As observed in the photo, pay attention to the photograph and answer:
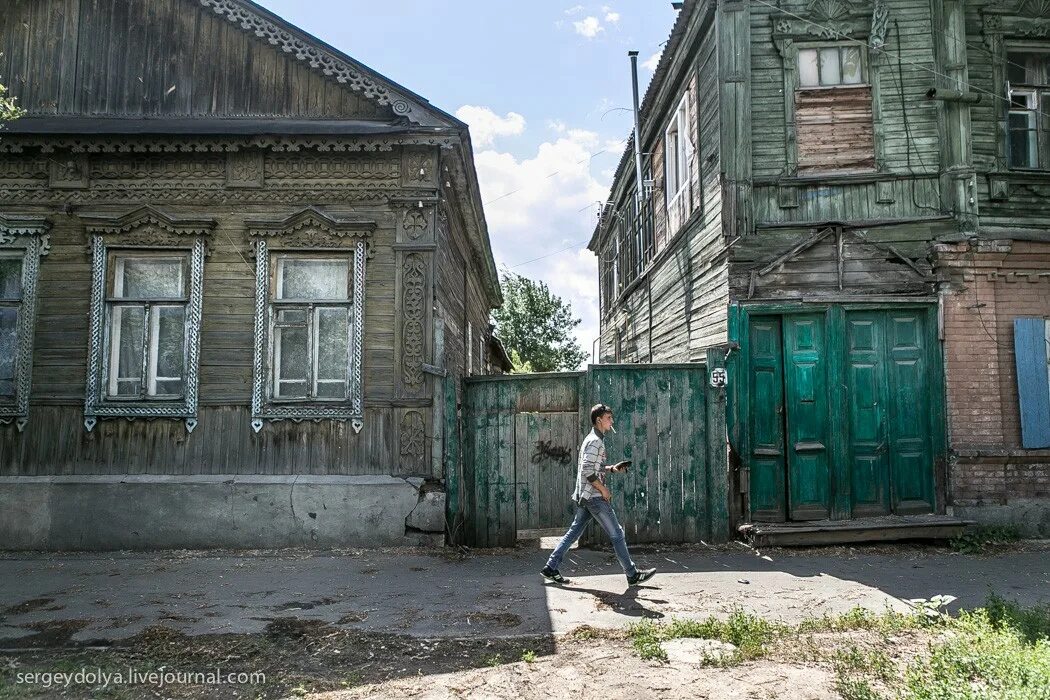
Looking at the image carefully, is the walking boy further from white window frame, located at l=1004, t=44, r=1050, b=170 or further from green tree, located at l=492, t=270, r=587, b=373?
green tree, located at l=492, t=270, r=587, b=373

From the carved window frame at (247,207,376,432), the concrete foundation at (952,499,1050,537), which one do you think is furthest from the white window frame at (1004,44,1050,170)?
the carved window frame at (247,207,376,432)

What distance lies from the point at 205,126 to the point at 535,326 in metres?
37.1

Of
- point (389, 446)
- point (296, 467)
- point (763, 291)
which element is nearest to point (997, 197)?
point (763, 291)

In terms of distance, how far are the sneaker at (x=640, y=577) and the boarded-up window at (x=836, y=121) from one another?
5877 millimetres

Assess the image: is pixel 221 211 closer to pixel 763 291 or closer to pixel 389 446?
pixel 389 446

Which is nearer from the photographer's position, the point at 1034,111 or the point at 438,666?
the point at 438,666

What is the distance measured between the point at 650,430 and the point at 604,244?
15898mm

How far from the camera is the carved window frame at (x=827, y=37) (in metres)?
9.32

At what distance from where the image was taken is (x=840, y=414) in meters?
8.85

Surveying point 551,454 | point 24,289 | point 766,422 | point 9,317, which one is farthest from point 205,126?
point 766,422

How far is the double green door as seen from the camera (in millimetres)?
8789

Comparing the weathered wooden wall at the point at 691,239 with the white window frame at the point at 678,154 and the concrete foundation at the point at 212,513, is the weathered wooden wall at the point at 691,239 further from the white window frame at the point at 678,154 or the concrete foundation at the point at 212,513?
the concrete foundation at the point at 212,513

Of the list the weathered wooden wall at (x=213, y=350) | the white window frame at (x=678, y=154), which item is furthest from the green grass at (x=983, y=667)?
the white window frame at (x=678, y=154)

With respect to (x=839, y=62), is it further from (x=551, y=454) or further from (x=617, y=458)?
(x=551, y=454)
